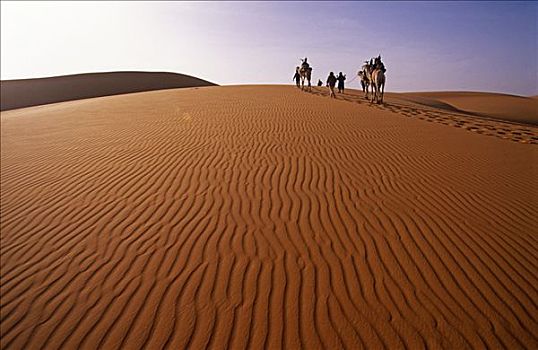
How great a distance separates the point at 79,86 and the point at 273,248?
50.9m

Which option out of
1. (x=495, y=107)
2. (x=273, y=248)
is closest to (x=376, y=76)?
(x=273, y=248)

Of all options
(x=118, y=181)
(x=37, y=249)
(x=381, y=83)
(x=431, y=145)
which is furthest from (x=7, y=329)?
(x=381, y=83)

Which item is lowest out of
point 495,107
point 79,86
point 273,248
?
point 273,248

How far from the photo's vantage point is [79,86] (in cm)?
4662

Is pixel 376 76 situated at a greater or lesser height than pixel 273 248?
greater

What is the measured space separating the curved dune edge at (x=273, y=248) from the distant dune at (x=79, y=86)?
36.3 meters

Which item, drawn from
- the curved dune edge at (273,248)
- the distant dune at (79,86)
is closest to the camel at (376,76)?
the curved dune edge at (273,248)

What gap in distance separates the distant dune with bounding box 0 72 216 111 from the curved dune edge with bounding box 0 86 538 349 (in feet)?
119

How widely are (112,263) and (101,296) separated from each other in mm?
597

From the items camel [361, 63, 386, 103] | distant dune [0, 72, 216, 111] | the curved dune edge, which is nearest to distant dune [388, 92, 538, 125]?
camel [361, 63, 386, 103]

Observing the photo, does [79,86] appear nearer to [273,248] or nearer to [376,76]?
[376,76]

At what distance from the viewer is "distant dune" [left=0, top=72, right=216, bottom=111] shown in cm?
3888

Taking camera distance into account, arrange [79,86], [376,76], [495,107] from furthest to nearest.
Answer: [79,86] → [495,107] → [376,76]

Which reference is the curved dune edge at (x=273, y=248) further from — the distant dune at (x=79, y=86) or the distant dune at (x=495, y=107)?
the distant dune at (x=79, y=86)
